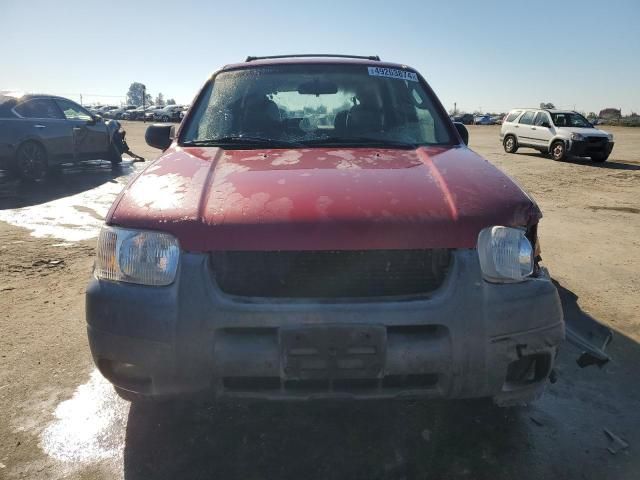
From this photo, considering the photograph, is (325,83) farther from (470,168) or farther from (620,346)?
(620,346)

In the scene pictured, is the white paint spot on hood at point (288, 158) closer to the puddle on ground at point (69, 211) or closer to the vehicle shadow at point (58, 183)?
the puddle on ground at point (69, 211)

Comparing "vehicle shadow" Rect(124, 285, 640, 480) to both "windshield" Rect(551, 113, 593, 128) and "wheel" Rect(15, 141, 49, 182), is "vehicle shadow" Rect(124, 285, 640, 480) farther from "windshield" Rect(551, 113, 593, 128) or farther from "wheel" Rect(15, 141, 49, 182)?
"windshield" Rect(551, 113, 593, 128)

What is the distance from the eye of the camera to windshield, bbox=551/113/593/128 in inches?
615

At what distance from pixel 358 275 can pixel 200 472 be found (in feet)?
3.44

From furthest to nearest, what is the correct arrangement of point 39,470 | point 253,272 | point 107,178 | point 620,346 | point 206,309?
1. point 107,178
2. point 620,346
3. point 39,470
4. point 253,272
5. point 206,309

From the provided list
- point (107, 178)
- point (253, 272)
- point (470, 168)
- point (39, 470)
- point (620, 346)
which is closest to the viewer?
point (253, 272)

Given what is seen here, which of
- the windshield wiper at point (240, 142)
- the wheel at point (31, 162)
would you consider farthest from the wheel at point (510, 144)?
the windshield wiper at point (240, 142)

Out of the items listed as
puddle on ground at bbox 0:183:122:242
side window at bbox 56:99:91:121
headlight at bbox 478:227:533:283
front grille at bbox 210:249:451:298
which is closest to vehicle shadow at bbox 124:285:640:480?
front grille at bbox 210:249:451:298

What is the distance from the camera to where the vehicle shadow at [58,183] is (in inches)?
302

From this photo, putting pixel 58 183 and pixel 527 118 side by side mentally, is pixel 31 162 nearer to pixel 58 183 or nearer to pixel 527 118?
pixel 58 183

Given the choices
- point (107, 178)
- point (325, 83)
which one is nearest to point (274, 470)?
point (325, 83)

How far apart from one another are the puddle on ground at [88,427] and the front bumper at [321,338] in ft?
1.80

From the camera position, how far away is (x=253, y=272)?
1.92 meters

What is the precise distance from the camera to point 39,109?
9.03 meters
